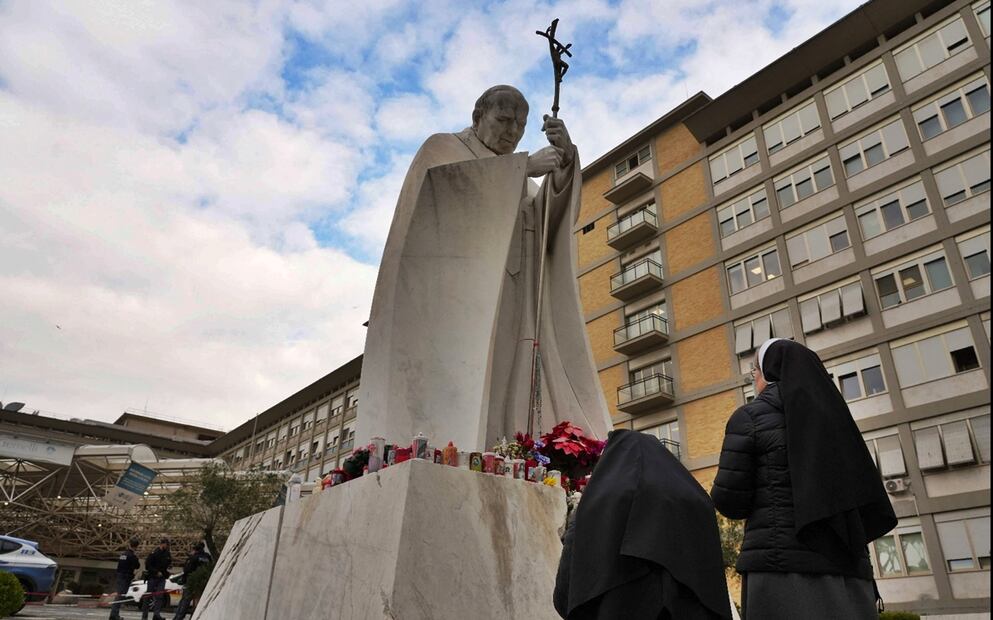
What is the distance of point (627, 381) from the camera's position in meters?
30.0

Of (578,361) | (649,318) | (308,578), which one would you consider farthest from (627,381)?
(308,578)

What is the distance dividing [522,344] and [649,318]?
24.4m

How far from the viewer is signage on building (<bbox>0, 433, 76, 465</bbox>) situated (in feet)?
93.4

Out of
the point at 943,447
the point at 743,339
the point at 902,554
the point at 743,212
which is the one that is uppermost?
the point at 743,212

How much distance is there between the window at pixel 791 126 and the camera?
2683 cm

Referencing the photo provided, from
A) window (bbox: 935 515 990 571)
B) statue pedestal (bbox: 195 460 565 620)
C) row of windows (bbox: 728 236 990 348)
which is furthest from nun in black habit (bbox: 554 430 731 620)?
row of windows (bbox: 728 236 990 348)

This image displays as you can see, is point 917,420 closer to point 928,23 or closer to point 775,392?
point 928,23

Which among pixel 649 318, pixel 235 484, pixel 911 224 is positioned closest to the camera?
pixel 911 224

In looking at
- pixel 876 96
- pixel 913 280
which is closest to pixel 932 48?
pixel 876 96

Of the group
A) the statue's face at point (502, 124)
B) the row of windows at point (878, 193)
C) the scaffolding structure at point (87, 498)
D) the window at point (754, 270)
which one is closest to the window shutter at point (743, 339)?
the window at point (754, 270)

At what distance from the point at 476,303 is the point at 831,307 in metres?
21.7

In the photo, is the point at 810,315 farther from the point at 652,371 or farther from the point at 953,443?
the point at 652,371

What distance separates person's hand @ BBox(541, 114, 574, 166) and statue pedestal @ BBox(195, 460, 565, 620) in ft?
10.9

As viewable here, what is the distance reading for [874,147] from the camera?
24469mm
